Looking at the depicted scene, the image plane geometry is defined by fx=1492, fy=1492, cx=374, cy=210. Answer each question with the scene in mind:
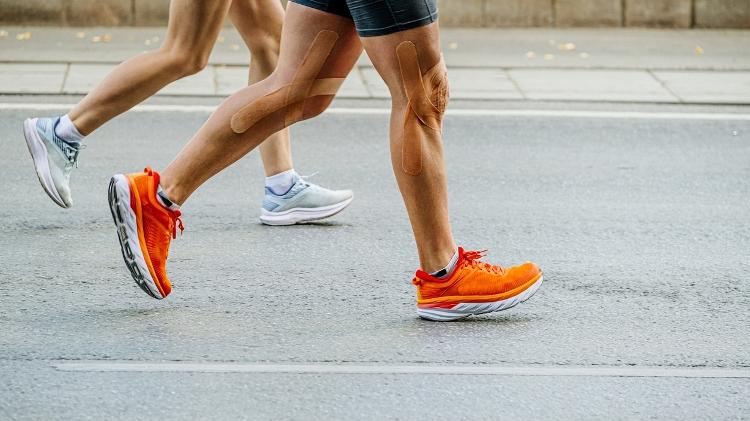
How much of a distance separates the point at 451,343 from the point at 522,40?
293 inches

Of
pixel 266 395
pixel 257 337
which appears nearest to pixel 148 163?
pixel 257 337

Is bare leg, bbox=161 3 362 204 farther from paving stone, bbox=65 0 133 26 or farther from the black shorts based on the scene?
paving stone, bbox=65 0 133 26

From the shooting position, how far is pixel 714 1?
12375mm

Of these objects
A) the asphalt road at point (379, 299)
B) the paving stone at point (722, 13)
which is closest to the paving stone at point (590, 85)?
the asphalt road at point (379, 299)

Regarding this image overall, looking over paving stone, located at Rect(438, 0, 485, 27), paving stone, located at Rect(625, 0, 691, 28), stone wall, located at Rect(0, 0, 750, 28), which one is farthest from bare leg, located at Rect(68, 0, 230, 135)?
paving stone, located at Rect(625, 0, 691, 28)

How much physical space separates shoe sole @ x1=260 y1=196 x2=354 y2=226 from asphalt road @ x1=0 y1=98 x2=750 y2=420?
0.05m

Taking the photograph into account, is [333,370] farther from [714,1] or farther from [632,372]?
[714,1]

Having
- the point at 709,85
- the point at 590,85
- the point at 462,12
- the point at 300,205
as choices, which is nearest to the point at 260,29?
the point at 300,205

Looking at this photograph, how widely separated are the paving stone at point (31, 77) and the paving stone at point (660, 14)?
193 inches

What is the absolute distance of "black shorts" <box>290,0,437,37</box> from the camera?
4.31m

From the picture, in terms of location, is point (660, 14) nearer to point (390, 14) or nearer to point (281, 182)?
point (281, 182)

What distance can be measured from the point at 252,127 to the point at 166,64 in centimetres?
71

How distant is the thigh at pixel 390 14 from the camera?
4309mm

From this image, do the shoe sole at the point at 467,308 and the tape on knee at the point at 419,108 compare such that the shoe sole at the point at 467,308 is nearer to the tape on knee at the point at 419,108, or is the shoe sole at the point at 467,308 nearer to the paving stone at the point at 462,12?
the tape on knee at the point at 419,108
